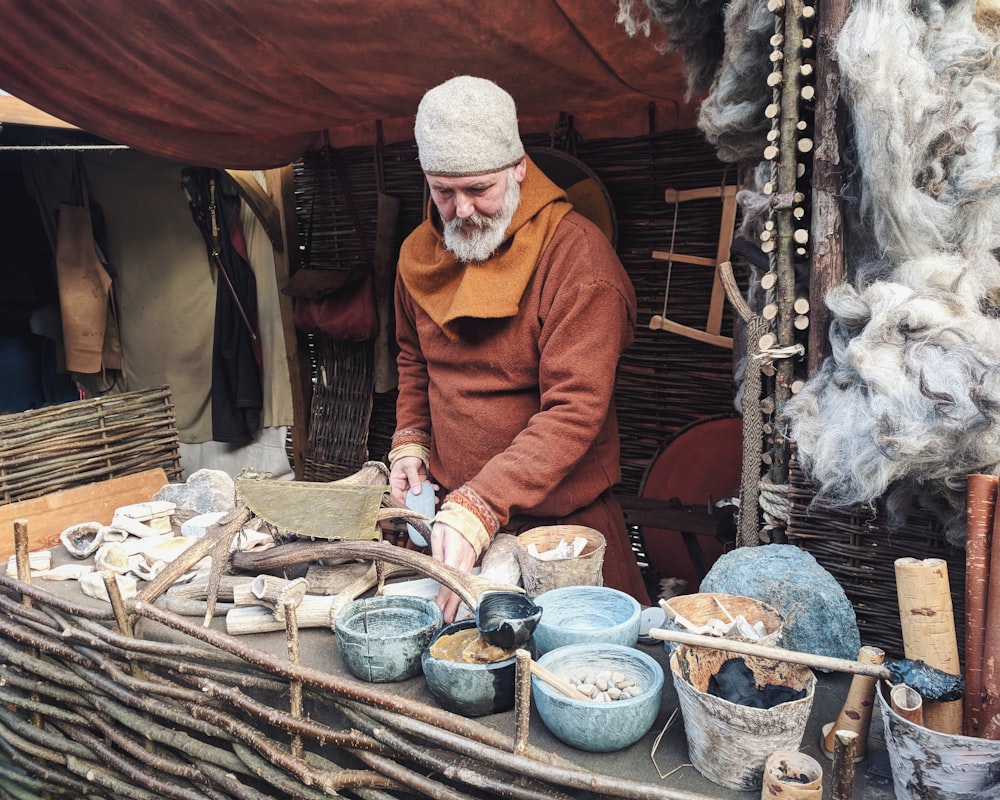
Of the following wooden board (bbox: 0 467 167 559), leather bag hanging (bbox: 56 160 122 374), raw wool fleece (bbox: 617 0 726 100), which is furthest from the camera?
leather bag hanging (bbox: 56 160 122 374)

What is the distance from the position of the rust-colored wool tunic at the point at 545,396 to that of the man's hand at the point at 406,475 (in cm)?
6

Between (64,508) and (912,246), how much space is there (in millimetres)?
4161

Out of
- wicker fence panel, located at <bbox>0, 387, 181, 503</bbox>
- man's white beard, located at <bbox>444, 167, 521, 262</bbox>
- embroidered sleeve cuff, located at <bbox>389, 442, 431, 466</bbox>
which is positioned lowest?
wicker fence panel, located at <bbox>0, 387, 181, 503</bbox>

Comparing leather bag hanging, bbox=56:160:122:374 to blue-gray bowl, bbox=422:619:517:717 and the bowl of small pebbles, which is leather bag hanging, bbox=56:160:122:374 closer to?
blue-gray bowl, bbox=422:619:517:717

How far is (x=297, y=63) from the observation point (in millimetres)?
3627

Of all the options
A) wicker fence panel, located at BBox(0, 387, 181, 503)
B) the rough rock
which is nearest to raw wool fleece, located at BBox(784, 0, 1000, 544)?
the rough rock

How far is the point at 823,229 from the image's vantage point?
1.86 m

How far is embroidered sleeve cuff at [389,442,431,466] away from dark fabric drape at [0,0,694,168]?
1625mm

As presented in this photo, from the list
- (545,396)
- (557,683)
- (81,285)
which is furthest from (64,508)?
(557,683)

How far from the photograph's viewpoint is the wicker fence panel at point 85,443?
4301 millimetres

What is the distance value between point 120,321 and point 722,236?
16.1ft

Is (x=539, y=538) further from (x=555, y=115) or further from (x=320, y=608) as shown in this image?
(x=555, y=115)

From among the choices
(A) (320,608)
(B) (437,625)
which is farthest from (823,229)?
(A) (320,608)

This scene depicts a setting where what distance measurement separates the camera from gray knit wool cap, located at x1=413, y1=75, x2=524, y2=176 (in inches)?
89.2
